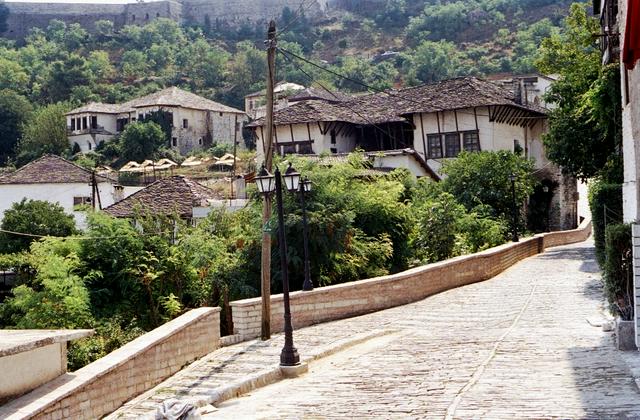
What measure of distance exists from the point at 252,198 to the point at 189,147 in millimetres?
69229

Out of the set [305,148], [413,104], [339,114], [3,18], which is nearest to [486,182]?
[413,104]

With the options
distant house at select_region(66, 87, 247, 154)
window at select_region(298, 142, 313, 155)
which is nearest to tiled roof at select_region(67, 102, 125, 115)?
distant house at select_region(66, 87, 247, 154)

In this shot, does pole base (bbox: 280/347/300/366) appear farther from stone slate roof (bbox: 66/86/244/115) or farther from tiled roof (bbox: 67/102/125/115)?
tiled roof (bbox: 67/102/125/115)

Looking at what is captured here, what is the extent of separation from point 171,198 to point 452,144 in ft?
56.3

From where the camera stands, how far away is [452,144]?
4916cm

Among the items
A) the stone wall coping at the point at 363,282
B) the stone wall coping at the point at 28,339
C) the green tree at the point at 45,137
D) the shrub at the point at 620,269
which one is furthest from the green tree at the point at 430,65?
the stone wall coping at the point at 28,339

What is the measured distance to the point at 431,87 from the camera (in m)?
51.6

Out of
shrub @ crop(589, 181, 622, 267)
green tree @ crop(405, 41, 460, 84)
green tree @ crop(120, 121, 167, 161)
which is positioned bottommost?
shrub @ crop(589, 181, 622, 267)

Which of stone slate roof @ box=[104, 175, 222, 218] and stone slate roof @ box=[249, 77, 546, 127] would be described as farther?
stone slate roof @ box=[249, 77, 546, 127]

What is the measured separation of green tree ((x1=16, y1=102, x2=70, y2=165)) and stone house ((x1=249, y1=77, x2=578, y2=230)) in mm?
46483

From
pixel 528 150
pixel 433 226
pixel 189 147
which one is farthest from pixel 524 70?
pixel 433 226

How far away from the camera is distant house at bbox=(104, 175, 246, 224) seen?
36.3 m

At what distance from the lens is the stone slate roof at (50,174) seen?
5625 cm

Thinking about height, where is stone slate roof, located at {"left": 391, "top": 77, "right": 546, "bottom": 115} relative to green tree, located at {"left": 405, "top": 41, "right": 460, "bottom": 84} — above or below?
below
